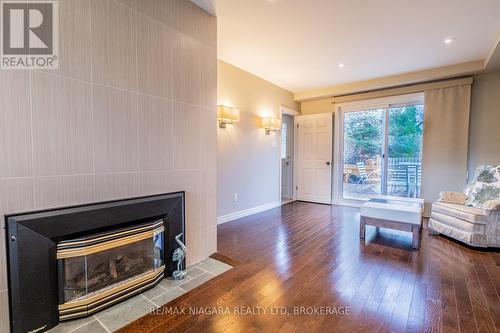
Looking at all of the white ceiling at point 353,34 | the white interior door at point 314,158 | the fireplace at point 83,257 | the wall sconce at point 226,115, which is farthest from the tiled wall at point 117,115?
the white interior door at point 314,158

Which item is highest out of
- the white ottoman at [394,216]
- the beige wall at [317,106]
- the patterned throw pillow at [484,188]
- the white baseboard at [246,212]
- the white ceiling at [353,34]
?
the white ceiling at [353,34]

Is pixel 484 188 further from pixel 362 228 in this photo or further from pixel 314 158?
pixel 314 158

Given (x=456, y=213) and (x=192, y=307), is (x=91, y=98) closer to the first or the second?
(x=192, y=307)

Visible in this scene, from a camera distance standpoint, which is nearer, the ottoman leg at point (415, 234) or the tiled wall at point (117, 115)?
the tiled wall at point (117, 115)

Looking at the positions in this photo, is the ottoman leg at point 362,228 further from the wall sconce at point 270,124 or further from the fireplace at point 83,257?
the fireplace at point 83,257

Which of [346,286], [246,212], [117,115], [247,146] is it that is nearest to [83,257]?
[117,115]

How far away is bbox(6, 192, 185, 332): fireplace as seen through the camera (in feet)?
4.38

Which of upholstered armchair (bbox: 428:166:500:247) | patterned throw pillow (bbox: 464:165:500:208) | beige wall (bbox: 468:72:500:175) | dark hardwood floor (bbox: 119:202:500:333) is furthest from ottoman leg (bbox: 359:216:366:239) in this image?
beige wall (bbox: 468:72:500:175)

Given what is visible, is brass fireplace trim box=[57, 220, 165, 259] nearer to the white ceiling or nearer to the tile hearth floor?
the tile hearth floor

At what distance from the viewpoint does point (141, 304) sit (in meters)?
1.72

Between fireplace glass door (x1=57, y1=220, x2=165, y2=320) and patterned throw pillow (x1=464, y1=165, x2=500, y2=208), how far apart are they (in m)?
4.08

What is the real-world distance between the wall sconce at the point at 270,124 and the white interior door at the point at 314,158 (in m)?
1.15

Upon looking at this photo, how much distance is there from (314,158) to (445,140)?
242 cm

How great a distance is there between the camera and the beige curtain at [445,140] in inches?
154
